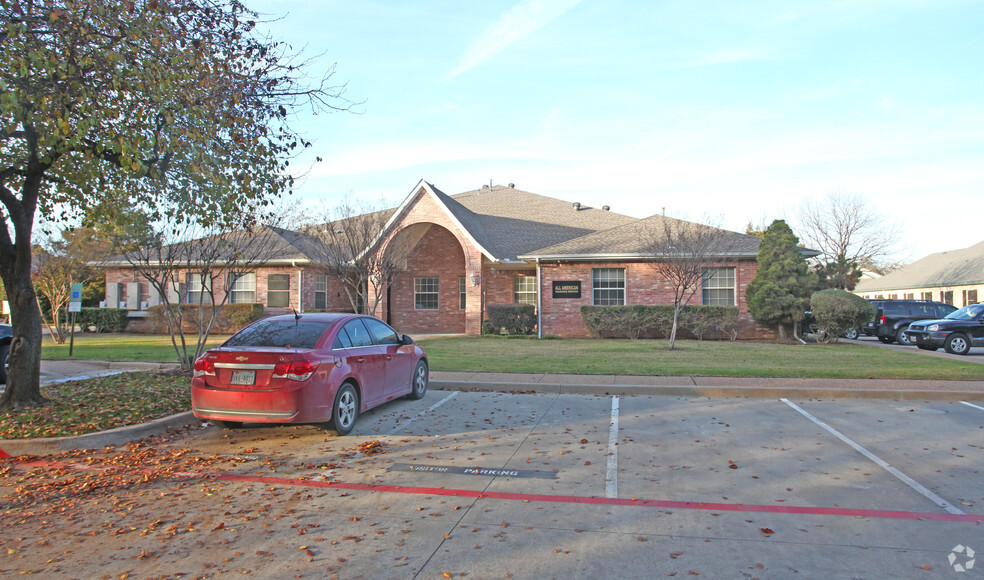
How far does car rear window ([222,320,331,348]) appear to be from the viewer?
7156 millimetres

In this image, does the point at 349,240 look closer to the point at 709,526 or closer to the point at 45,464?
the point at 45,464

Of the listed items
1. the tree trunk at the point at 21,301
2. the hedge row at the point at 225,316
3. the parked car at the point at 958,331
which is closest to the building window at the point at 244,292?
the hedge row at the point at 225,316

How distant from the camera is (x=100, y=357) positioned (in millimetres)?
15031

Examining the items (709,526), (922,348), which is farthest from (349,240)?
(922,348)

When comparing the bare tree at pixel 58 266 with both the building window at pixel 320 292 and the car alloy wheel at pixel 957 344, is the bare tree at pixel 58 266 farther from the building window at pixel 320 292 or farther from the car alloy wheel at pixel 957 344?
the car alloy wheel at pixel 957 344

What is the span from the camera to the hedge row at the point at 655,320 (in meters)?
21.1

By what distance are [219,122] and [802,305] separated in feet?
61.5

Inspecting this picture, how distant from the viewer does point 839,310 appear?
1872cm

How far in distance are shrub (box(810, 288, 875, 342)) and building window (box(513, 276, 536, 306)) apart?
9972 mm

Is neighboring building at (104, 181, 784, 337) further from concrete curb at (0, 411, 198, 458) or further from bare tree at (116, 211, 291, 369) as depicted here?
concrete curb at (0, 411, 198, 458)

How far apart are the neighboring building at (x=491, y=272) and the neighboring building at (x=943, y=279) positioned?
2436cm

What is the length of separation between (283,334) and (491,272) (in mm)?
17989

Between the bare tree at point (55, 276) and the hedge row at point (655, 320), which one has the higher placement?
the bare tree at point (55, 276)

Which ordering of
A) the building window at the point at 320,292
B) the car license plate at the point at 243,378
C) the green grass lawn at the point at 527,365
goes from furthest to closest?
the building window at the point at 320,292 → the green grass lawn at the point at 527,365 → the car license plate at the point at 243,378
